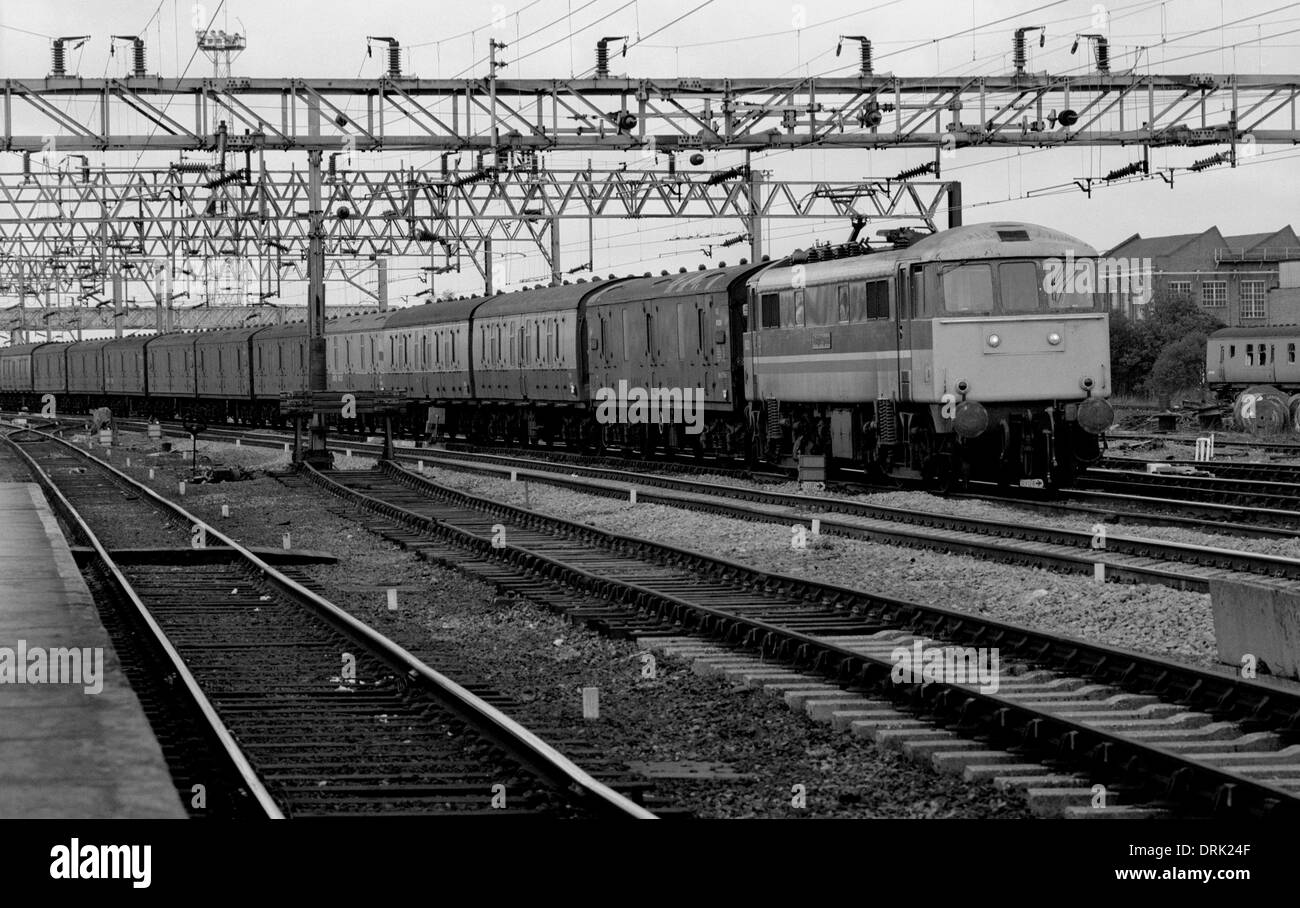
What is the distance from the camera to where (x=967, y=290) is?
23406 mm

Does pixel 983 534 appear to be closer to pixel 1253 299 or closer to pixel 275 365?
pixel 275 365

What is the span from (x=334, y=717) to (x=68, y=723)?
176 centimetres

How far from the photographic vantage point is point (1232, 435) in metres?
41.9

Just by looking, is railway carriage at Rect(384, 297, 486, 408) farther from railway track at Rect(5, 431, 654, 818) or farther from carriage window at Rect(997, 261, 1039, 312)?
railway track at Rect(5, 431, 654, 818)

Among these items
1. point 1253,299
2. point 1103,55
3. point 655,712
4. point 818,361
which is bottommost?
point 655,712

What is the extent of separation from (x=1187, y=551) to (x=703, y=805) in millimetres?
9428

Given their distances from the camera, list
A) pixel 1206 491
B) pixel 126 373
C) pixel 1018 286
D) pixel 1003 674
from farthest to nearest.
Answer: pixel 126 373 → pixel 1018 286 → pixel 1206 491 → pixel 1003 674

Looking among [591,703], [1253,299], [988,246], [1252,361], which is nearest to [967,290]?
[988,246]

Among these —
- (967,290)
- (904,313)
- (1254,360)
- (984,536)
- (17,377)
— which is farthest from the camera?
(17,377)

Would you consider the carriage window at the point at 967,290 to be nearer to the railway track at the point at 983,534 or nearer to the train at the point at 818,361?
the train at the point at 818,361

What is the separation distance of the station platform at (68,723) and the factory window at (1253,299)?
95259 millimetres

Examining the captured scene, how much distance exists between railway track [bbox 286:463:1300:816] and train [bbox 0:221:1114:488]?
6.03 meters
